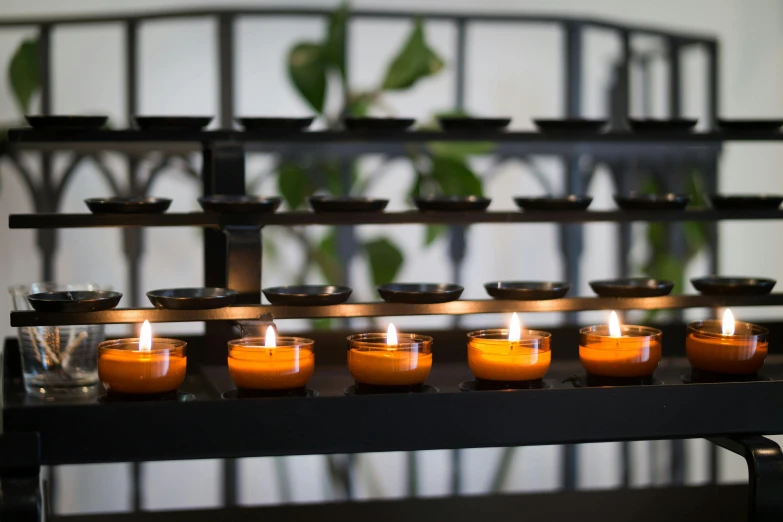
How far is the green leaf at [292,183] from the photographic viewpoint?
245 cm

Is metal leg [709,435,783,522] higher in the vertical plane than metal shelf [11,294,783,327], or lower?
lower

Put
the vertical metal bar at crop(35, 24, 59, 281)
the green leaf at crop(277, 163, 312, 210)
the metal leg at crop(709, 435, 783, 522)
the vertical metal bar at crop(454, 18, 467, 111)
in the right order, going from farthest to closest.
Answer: the vertical metal bar at crop(454, 18, 467, 111) < the green leaf at crop(277, 163, 312, 210) < the vertical metal bar at crop(35, 24, 59, 281) < the metal leg at crop(709, 435, 783, 522)

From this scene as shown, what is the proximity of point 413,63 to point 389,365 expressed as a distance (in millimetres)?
1430

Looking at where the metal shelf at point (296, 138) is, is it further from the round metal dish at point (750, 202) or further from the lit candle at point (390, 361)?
the lit candle at point (390, 361)

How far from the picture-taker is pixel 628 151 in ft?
7.88

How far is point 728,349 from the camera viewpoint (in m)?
1.30

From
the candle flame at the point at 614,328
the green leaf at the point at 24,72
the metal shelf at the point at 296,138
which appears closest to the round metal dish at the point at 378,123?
the metal shelf at the point at 296,138

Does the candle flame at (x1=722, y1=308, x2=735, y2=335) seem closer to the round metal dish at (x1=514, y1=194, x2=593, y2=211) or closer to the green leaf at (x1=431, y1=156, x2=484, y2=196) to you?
the round metal dish at (x1=514, y1=194, x2=593, y2=211)

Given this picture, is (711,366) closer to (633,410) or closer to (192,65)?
(633,410)

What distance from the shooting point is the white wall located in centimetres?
285

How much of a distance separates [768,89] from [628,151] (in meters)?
1.15

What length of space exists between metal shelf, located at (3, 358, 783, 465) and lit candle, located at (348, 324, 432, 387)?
0.04m

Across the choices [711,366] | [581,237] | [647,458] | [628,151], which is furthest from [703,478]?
[711,366]

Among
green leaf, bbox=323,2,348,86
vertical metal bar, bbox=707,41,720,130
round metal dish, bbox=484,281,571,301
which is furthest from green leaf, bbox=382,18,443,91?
round metal dish, bbox=484,281,571,301
